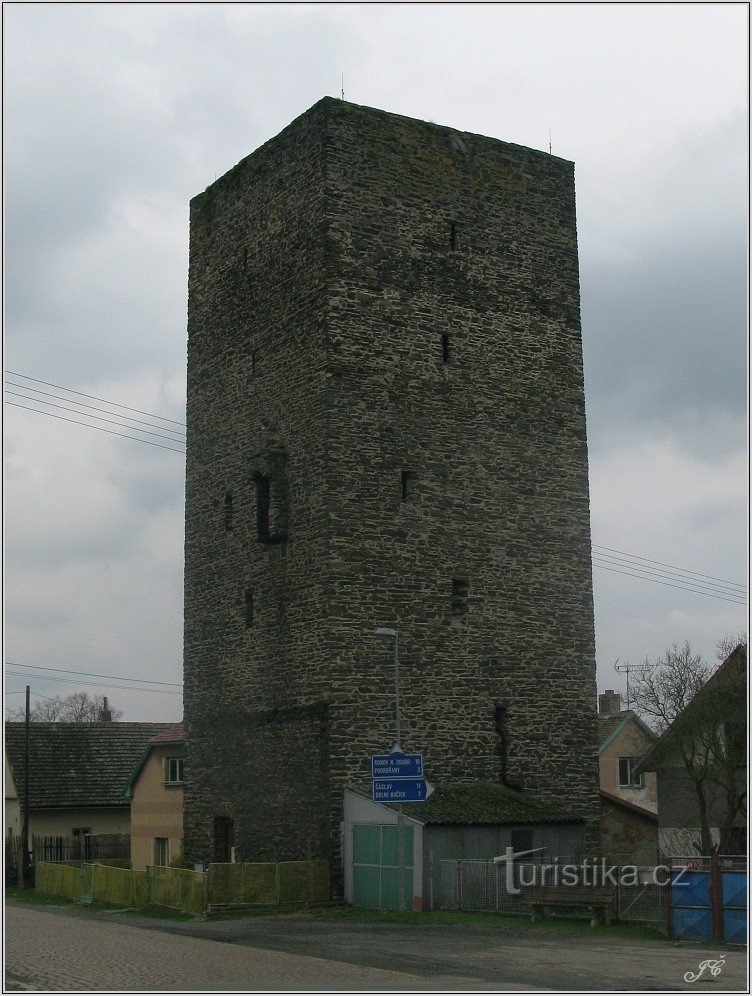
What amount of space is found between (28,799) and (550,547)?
2228 cm

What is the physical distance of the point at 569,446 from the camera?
102 ft

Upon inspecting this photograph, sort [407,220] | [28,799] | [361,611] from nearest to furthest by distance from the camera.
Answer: [361,611], [407,220], [28,799]

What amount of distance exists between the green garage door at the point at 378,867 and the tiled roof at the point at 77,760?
74.7 feet

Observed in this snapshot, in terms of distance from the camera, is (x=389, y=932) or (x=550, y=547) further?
(x=550, y=547)

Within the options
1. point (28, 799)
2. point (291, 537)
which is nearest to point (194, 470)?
point (291, 537)

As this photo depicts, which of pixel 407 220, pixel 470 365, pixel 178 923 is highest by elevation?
pixel 407 220

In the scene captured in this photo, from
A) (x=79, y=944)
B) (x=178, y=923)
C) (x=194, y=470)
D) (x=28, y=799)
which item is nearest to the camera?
(x=79, y=944)

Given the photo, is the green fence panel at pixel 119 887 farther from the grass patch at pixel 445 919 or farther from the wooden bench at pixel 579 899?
the wooden bench at pixel 579 899

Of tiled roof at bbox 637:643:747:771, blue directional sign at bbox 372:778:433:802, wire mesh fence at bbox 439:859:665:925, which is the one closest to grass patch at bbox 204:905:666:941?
wire mesh fence at bbox 439:859:665:925

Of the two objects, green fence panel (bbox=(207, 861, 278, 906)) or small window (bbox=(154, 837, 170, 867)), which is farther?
small window (bbox=(154, 837, 170, 867))

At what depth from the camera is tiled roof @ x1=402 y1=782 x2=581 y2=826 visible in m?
25.3

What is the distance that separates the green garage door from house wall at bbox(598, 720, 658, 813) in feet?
81.6

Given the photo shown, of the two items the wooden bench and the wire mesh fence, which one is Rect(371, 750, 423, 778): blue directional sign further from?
the wooden bench

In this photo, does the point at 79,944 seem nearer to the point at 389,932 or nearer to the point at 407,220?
the point at 389,932
